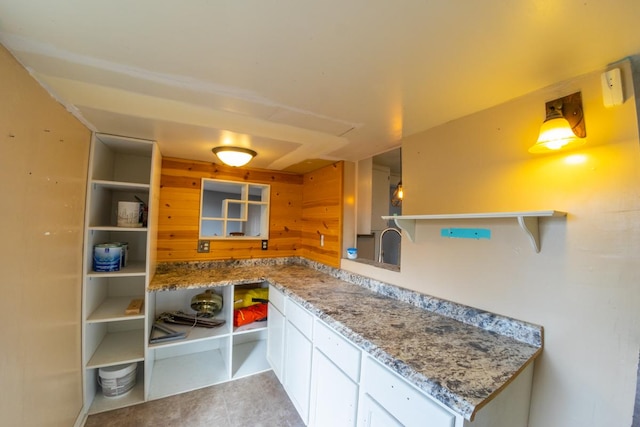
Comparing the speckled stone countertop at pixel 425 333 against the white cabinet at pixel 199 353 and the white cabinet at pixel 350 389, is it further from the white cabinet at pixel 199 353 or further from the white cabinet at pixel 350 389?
the white cabinet at pixel 199 353

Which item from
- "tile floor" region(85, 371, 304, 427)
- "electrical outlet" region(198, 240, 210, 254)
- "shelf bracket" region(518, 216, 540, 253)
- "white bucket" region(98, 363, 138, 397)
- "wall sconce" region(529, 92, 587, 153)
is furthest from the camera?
"electrical outlet" region(198, 240, 210, 254)

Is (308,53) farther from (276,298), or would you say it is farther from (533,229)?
(276,298)

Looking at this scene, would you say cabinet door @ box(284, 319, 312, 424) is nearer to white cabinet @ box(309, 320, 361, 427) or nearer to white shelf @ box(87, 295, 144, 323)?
white cabinet @ box(309, 320, 361, 427)

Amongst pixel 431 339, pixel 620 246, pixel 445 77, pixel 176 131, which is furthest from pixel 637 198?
pixel 176 131

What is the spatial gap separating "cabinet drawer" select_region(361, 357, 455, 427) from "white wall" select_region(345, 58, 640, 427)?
1.86ft

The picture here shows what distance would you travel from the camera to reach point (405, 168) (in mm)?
1771

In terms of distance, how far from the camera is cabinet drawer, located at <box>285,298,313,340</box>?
5.50 feet

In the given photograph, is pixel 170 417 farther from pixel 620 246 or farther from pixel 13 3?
pixel 620 246

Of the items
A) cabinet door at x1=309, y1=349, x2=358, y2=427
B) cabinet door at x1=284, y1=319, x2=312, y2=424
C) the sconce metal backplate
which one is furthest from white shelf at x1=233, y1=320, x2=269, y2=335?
the sconce metal backplate

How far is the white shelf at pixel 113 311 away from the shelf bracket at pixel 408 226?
2.02m

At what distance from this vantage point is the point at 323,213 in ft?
8.81

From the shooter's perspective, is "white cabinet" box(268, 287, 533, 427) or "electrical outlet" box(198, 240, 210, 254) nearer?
"white cabinet" box(268, 287, 533, 427)

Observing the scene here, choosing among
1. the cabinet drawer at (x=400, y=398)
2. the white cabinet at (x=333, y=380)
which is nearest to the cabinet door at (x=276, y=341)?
the white cabinet at (x=333, y=380)

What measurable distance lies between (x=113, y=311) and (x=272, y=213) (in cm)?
165
